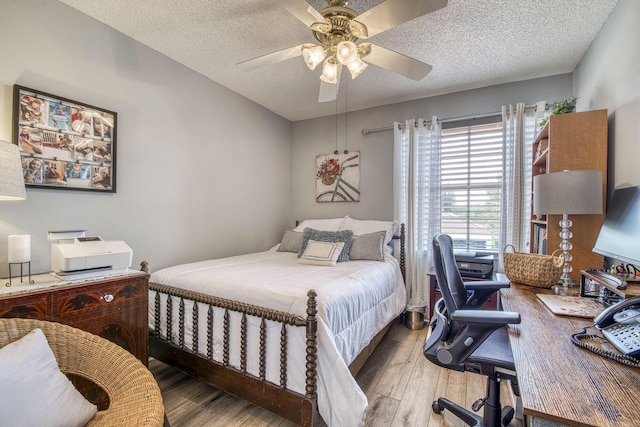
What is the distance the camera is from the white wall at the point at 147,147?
1.80m

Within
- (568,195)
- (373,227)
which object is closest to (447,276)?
(568,195)

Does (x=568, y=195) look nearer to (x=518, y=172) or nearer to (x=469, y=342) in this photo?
(x=469, y=342)

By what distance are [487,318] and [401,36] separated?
2041 millimetres

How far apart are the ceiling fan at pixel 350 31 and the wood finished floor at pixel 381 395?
2078 mm

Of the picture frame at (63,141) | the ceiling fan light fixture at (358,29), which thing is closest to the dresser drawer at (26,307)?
the picture frame at (63,141)

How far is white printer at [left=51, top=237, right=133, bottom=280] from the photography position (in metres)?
1.59

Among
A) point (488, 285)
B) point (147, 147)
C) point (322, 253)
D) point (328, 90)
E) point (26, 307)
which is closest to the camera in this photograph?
point (26, 307)

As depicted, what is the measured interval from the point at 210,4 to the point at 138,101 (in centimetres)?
99

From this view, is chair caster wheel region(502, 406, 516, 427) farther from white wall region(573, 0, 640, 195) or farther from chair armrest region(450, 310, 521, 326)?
white wall region(573, 0, 640, 195)

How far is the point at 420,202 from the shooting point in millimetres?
3262

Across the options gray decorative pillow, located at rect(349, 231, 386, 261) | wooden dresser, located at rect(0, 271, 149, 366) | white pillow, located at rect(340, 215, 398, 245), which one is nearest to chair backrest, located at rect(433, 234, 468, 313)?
gray decorative pillow, located at rect(349, 231, 386, 261)

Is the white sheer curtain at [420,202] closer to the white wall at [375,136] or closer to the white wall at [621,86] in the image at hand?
the white wall at [375,136]

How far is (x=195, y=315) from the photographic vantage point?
73.5 inches

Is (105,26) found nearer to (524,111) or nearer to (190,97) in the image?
(190,97)
